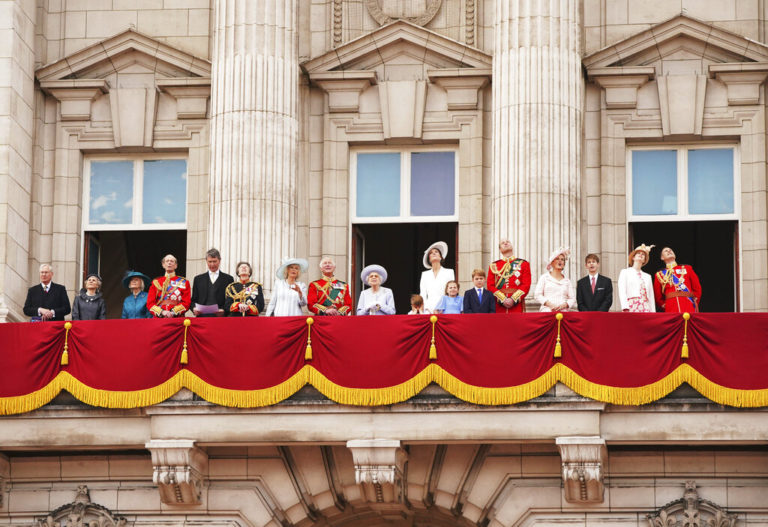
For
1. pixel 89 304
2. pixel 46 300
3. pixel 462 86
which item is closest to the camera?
pixel 89 304

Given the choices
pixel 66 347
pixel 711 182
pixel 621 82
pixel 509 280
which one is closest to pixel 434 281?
pixel 509 280

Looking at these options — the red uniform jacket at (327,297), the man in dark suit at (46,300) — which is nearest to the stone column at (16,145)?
the man in dark suit at (46,300)

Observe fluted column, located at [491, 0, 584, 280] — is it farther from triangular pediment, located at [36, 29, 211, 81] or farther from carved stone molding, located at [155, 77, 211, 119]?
triangular pediment, located at [36, 29, 211, 81]

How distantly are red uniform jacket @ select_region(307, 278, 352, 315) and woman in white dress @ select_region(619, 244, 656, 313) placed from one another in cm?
496

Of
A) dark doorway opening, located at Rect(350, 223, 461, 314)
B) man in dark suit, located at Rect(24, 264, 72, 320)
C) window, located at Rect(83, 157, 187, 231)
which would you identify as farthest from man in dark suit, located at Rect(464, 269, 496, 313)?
window, located at Rect(83, 157, 187, 231)

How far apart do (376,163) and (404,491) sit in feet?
26.7

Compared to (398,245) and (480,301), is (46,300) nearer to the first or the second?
(398,245)

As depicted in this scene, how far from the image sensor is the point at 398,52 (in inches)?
1660

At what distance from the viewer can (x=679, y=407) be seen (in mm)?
35156

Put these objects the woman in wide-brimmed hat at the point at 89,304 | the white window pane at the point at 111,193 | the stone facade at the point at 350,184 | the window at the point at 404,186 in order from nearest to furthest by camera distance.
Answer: the stone facade at the point at 350,184 < the woman in wide-brimmed hat at the point at 89,304 < the window at the point at 404,186 < the white window pane at the point at 111,193

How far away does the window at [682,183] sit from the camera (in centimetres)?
4122

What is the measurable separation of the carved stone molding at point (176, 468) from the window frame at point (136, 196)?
7205mm

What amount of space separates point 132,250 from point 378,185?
5461mm

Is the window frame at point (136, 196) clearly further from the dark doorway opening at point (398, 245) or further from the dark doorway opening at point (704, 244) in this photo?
the dark doorway opening at point (704, 244)
